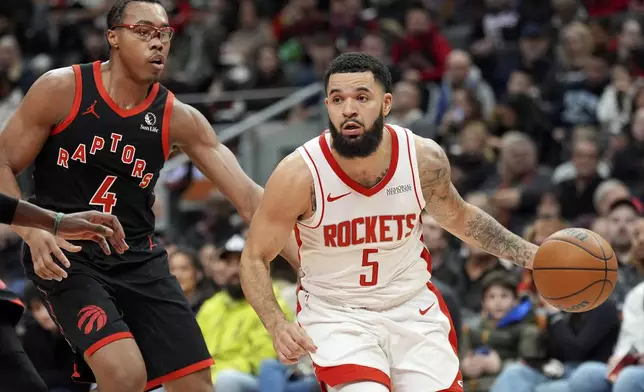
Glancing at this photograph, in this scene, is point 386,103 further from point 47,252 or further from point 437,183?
point 47,252

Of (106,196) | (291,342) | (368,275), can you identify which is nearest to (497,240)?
(368,275)

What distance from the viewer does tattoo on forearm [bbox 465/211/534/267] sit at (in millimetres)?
5941

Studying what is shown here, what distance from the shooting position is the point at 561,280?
5750 mm

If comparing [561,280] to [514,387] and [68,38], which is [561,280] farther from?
[68,38]

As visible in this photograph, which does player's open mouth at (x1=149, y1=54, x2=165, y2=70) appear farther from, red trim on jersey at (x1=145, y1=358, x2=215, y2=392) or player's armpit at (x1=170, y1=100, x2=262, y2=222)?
red trim on jersey at (x1=145, y1=358, x2=215, y2=392)

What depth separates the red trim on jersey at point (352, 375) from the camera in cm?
529

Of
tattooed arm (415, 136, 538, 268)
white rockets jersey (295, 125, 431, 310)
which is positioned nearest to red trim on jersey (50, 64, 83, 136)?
white rockets jersey (295, 125, 431, 310)

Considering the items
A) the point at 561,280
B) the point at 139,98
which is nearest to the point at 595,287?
the point at 561,280

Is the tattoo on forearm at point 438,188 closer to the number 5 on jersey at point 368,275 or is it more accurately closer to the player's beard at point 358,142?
the player's beard at point 358,142

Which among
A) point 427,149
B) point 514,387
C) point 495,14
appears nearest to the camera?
point 427,149

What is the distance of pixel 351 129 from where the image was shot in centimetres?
543

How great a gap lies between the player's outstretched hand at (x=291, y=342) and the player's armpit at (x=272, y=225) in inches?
6.3

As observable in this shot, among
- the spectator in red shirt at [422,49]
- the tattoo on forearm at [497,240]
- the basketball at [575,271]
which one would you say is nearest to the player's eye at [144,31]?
the tattoo on forearm at [497,240]

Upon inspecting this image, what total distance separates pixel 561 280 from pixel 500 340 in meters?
3.10
